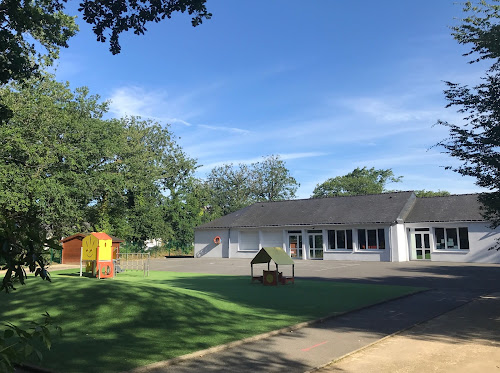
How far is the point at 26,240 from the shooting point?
240 cm

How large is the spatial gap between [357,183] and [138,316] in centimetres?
7002

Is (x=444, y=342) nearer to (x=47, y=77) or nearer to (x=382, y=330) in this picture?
(x=382, y=330)

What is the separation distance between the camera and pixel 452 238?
31.8 metres

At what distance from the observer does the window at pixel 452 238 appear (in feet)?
103

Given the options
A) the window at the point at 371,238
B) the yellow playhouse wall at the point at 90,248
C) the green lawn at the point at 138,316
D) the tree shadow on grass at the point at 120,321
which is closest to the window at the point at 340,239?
the window at the point at 371,238

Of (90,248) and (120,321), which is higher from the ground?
(90,248)

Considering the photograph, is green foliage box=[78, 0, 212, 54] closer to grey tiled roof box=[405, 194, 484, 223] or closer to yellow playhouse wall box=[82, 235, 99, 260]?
yellow playhouse wall box=[82, 235, 99, 260]

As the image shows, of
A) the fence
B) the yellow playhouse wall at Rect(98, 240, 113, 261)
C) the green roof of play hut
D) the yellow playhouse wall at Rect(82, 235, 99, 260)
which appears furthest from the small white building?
the yellow playhouse wall at Rect(82, 235, 99, 260)

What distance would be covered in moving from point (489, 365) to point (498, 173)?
6743mm

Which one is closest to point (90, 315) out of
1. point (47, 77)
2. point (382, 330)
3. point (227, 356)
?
point (227, 356)

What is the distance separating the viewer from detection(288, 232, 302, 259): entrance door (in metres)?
38.4

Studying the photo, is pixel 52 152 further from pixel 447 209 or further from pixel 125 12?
pixel 447 209

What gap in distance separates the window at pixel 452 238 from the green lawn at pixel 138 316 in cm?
2207

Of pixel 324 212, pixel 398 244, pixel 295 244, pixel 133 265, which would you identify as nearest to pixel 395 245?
pixel 398 244
